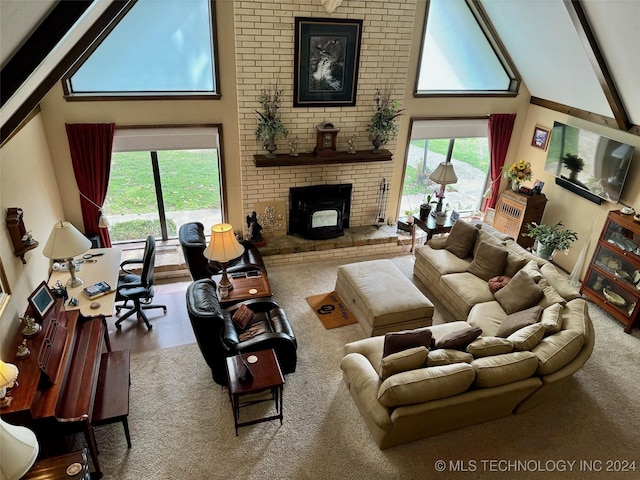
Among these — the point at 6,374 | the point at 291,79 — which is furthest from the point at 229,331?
the point at 291,79

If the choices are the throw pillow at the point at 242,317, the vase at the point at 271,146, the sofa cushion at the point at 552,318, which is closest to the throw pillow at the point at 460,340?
the sofa cushion at the point at 552,318

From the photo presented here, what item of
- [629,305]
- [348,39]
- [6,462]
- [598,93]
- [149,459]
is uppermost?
[348,39]

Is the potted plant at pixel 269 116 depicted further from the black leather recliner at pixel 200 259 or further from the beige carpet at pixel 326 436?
the beige carpet at pixel 326 436

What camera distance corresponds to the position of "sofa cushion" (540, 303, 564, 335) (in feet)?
13.3

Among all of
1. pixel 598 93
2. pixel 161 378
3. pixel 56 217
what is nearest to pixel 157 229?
pixel 56 217

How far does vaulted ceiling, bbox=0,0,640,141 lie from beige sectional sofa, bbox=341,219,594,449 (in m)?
2.40

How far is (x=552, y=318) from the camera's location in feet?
13.7

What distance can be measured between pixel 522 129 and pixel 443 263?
317 centimetres

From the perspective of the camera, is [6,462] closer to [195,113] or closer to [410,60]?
[195,113]

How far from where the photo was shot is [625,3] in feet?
13.4

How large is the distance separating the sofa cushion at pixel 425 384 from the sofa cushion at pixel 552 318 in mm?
1102

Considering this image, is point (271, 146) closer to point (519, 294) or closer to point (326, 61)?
point (326, 61)

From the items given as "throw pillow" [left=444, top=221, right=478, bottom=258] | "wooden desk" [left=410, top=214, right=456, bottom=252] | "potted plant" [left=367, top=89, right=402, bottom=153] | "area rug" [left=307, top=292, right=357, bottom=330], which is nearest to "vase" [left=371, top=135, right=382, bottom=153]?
"potted plant" [left=367, top=89, right=402, bottom=153]

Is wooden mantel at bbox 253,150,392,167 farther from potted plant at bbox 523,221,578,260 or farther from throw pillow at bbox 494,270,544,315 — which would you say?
throw pillow at bbox 494,270,544,315
